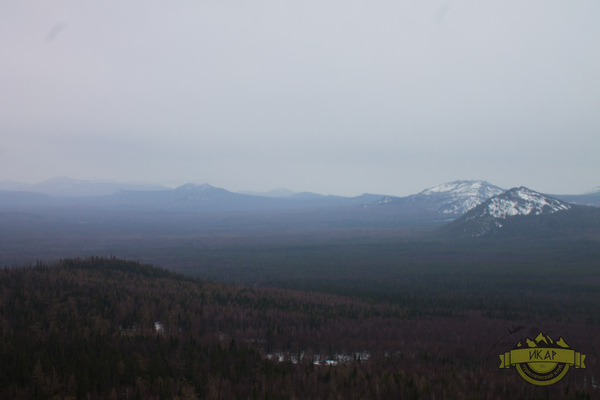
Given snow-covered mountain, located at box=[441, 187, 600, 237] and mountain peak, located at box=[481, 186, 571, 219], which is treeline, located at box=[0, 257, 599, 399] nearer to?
snow-covered mountain, located at box=[441, 187, 600, 237]

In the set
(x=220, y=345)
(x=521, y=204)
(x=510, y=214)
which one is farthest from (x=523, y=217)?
(x=220, y=345)

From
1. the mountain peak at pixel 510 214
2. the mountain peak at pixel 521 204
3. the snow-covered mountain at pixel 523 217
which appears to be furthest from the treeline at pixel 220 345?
the mountain peak at pixel 521 204

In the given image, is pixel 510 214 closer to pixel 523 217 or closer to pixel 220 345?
pixel 523 217

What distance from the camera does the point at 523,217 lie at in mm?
168125

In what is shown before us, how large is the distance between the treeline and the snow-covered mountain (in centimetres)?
Result: 13036

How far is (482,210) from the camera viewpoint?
604 ft

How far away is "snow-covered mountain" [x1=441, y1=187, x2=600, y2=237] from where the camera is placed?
514ft

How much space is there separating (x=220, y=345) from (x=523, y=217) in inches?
6784

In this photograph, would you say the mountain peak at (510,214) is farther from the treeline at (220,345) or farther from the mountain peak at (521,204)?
the treeline at (220,345)

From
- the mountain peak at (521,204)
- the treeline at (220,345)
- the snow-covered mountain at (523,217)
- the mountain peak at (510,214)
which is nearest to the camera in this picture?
the treeline at (220,345)

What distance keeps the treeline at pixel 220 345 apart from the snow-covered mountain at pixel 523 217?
5132 inches

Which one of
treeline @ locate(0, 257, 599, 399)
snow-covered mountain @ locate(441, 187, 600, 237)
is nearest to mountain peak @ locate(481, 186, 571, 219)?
snow-covered mountain @ locate(441, 187, 600, 237)

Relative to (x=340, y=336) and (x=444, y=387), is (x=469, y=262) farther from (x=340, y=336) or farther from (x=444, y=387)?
(x=444, y=387)

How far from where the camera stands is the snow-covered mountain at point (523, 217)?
156625 millimetres
